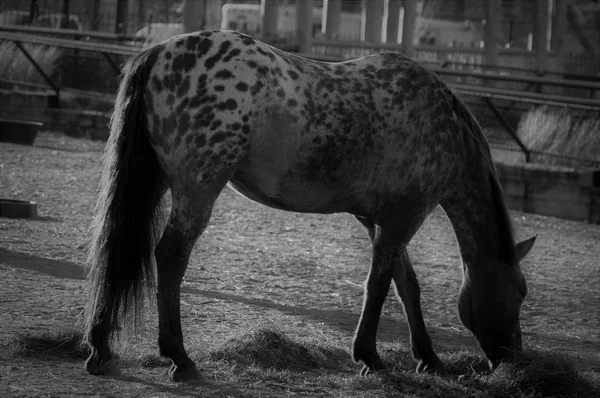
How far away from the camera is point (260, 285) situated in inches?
332

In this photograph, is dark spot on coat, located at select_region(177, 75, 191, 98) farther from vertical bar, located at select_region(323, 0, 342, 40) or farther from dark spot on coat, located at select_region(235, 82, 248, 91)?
vertical bar, located at select_region(323, 0, 342, 40)

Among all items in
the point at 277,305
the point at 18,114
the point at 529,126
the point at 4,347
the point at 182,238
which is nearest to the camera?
the point at 182,238

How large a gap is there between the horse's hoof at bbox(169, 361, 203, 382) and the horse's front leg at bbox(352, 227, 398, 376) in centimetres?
108

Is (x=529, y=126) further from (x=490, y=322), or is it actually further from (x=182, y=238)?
(x=182, y=238)

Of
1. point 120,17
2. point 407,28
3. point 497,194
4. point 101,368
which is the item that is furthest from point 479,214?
point 120,17

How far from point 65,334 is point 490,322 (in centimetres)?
260

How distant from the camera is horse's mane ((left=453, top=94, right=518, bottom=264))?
20.7ft

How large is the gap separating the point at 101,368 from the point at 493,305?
7.95ft

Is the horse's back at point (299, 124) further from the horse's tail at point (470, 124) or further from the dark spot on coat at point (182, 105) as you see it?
the horse's tail at point (470, 124)

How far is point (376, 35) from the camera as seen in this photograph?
25.5 meters

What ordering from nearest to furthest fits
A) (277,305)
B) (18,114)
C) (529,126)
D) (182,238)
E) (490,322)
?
(182,238) < (490,322) < (277,305) < (529,126) < (18,114)

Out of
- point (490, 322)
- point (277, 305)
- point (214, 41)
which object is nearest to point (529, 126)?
point (277, 305)

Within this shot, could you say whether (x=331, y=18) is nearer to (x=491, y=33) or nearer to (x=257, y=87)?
(x=491, y=33)

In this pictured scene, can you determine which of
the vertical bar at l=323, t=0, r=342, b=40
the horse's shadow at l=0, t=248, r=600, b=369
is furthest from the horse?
the vertical bar at l=323, t=0, r=342, b=40
